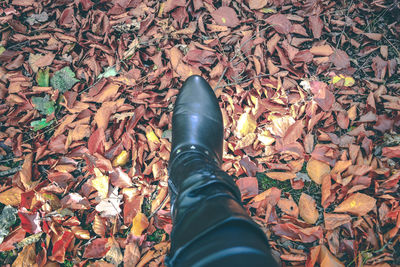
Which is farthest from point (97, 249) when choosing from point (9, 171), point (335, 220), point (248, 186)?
point (335, 220)

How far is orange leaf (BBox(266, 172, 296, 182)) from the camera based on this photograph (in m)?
1.14

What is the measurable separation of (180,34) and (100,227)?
109cm

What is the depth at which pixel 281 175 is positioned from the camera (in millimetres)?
1145

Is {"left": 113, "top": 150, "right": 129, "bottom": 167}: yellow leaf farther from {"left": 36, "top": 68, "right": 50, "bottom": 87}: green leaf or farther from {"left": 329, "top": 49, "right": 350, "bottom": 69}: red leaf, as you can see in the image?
{"left": 329, "top": 49, "right": 350, "bottom": 69}: red leaf

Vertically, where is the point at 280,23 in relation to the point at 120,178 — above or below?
above

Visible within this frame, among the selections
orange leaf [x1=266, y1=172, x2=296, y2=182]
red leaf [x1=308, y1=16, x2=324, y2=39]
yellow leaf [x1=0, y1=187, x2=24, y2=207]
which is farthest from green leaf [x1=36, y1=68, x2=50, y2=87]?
red leaf [x1=308, y1=16, x2=324, y2=39]

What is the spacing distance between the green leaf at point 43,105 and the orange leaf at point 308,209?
1327 millimetres

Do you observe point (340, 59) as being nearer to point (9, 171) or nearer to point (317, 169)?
point (317, 169)

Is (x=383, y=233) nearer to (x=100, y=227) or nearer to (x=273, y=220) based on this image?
(x=273, y=220)

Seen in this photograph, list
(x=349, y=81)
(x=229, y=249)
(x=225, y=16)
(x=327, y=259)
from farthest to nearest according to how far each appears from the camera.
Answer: (x=225, y=16) → (x=349, y=81) → (x=327, y=259) → (x=229, y=249)

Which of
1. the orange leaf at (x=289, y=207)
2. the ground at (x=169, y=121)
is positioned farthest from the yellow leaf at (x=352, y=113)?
the orange leaf at (x=289, y=207)

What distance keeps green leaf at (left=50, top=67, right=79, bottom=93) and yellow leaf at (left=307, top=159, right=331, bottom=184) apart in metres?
1.29

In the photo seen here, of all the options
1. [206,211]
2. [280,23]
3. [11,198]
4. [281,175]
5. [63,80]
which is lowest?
[11,198]

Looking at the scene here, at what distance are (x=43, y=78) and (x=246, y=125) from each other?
3.71 ft
